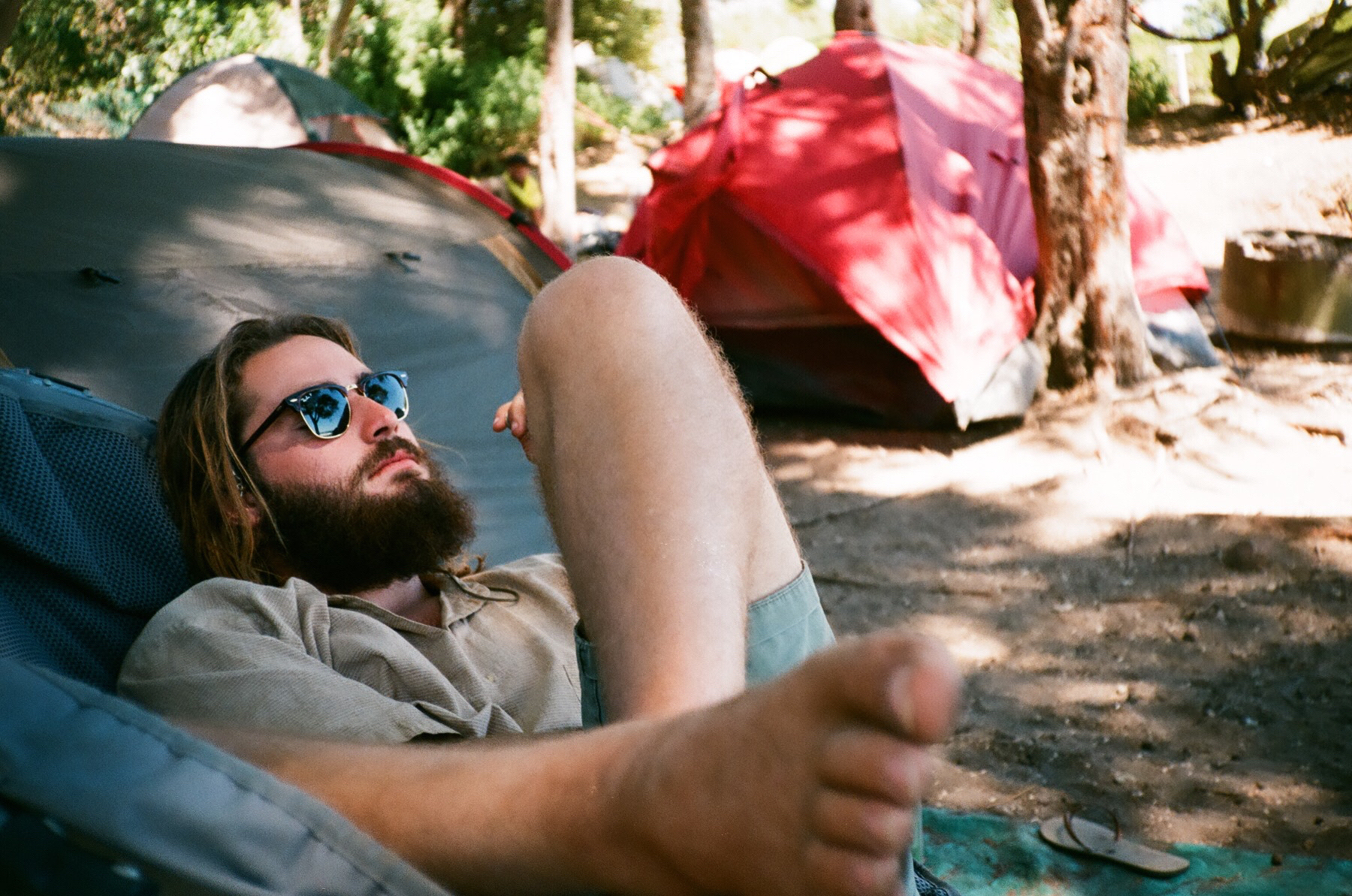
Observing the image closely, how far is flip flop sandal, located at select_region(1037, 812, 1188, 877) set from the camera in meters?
1.88

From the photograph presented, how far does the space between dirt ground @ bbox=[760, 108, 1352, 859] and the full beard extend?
110cm

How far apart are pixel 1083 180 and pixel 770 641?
11.9 feet

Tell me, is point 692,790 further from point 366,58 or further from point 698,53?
point 366,58

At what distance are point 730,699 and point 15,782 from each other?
43 centimetres

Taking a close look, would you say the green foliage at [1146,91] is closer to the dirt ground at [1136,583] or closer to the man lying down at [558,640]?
the dirt ground at [1136,583]

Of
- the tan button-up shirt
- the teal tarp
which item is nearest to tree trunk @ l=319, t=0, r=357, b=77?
the tan button-up shirt

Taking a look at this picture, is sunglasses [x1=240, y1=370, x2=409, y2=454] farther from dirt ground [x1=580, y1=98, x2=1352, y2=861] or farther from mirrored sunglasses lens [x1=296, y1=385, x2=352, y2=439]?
dirt ground [x1=580, y1=98, x2=1352, y2=861]

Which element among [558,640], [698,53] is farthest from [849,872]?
[698,53]

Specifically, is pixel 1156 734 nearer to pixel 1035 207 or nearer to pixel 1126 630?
pixel 1126 630

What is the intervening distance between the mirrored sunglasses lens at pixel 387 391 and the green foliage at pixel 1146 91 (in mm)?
10063

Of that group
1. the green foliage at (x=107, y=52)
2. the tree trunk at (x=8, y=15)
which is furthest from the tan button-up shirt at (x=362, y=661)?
the green foliage at (x=107, y=52)

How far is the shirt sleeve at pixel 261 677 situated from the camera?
1202 millimetres

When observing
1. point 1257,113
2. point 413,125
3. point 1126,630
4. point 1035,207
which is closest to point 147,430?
point 1126,630

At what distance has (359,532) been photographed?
64.9 inches
